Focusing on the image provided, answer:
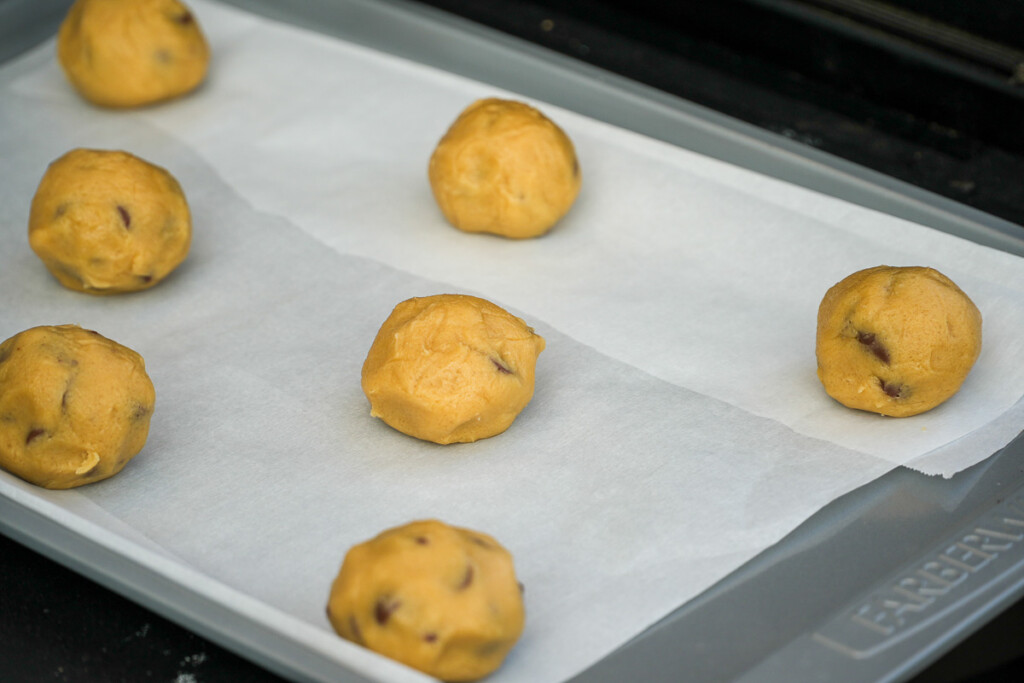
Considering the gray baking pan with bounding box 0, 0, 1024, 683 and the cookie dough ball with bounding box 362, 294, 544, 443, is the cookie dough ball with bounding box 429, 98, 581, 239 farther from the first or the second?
the gray baking pan with bounding box 0, 0, 1024, 683

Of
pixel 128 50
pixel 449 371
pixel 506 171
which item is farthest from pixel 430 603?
pixel 128 50


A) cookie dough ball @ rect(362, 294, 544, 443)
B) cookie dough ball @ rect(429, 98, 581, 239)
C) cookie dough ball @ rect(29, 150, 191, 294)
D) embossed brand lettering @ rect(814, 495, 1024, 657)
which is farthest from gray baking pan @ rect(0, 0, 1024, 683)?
cookie dough ball @ rect(429, 98, 581, 239)

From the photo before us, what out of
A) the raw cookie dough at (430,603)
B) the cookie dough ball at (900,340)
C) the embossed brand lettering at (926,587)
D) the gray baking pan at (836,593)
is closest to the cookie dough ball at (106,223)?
the gray baking pan at (836,593)

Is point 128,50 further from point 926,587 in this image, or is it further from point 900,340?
point 926,587

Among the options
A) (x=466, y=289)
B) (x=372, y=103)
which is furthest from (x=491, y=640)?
(x=372, y=103)

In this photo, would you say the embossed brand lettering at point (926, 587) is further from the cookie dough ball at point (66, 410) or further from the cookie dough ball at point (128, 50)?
the cookie dough ball at point (128, 50)

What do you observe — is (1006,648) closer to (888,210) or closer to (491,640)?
(491,640)

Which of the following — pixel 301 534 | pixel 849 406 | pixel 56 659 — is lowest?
pixel 56 659
